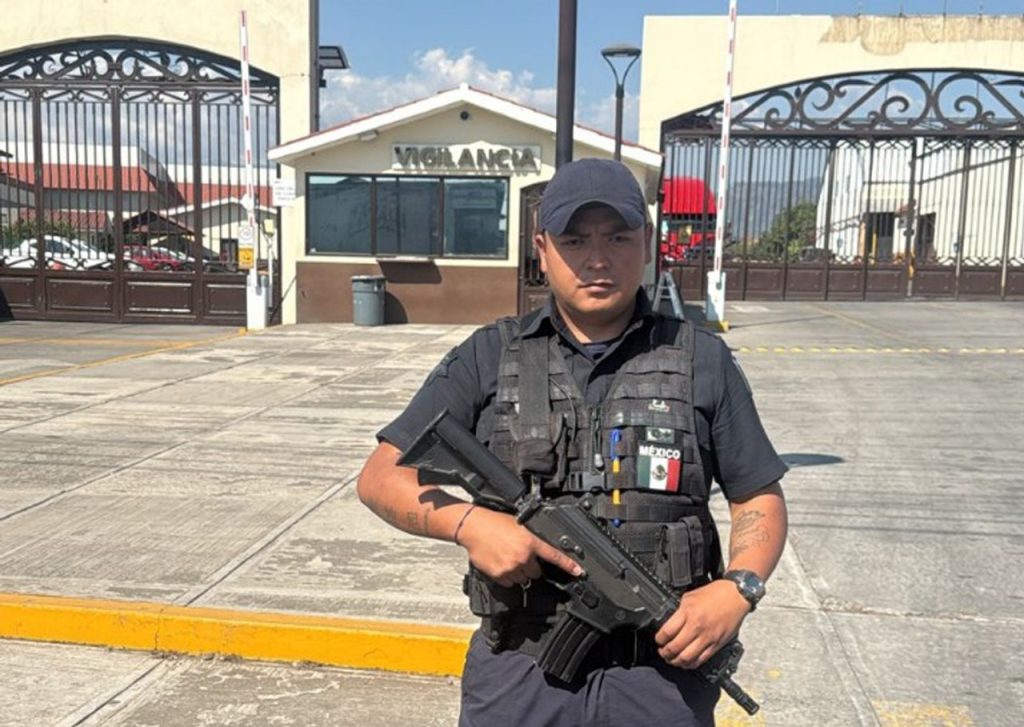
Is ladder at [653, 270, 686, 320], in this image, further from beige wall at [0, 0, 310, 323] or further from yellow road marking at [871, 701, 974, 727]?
yellow road marking at [871, 701, 974, 727]

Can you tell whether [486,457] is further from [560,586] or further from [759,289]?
[759,289]

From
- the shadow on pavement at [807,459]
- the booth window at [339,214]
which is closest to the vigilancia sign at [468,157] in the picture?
the booth window at [339,214]

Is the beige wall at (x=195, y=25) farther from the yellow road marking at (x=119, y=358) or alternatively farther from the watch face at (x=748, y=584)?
the watch face at (x=748, y=584)

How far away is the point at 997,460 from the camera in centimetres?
636

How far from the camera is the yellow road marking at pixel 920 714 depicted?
2953mm

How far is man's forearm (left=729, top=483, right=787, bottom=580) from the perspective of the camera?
5.73 feet

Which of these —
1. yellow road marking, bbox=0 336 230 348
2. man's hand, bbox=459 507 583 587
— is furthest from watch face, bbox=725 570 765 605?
Result: yellow road marking, bbox=0 336 230 348

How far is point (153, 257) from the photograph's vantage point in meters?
17.0

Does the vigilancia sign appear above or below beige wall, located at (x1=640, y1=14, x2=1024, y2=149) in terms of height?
below

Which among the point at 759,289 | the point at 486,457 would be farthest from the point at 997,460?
the point at 759,289

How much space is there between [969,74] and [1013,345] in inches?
361

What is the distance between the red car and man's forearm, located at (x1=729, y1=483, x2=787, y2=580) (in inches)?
655

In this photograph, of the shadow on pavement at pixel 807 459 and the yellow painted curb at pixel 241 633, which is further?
the shadow on pavement at pixel 807 459

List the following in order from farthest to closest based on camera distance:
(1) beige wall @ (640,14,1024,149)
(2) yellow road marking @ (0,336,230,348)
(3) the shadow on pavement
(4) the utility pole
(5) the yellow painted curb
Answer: (1) beige wall @ (640,14,1024,149) → (2) yellow road marking @ (0,336,230,348) → (3) the shadow on pavement → (4) the utility pole → (5) the yellow painted curb
